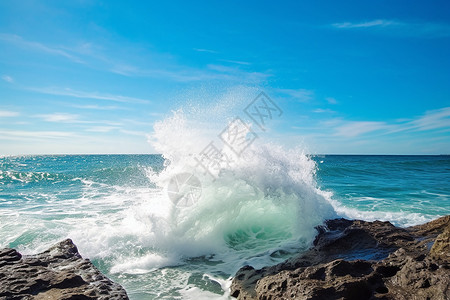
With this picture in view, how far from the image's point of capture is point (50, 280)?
3.52 meters

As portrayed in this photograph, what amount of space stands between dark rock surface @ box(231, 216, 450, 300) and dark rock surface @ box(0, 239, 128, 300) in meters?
1.85

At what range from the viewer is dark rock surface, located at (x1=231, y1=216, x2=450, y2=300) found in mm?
3029

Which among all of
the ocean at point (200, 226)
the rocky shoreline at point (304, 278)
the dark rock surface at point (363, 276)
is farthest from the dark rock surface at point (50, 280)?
the dark rock surface at point (363, 276)

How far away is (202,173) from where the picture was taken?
7977 mm

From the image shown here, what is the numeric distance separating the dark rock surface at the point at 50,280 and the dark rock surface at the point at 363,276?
185cm

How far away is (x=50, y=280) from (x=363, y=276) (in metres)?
3.86

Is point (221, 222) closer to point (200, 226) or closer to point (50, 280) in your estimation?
point (200, 226)

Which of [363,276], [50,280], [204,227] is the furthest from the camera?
[204,227]

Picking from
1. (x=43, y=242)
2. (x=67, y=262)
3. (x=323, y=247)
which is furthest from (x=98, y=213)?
(x=323, y=247)

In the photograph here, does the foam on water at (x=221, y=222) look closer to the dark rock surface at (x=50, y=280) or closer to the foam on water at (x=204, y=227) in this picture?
the foam on water at (x=204, y=227)

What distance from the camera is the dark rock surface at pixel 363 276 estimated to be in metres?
3.03

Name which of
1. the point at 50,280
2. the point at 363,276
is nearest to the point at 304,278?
the point at 363,276

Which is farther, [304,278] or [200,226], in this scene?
[200,226]

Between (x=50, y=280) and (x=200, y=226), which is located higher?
(x=50, y=280)
